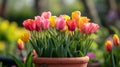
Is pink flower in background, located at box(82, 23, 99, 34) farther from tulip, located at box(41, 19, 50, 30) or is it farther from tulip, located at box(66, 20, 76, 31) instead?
tulip, located at box(41, 19, 50, 30)

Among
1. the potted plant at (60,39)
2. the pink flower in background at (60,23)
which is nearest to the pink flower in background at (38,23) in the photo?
the potted plant at (60,39)

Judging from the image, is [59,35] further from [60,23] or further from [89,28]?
[89,28]

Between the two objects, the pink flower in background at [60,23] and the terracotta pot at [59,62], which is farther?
the pink flower in background at [60,23]

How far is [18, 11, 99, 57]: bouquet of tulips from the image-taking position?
2.99 metres

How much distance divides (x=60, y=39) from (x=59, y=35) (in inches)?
1.4

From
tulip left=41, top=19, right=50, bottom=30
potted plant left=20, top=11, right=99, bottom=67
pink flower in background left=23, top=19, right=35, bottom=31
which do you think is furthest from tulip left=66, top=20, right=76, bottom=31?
pink flower in background left=23, top=19, right=35, bottom=31

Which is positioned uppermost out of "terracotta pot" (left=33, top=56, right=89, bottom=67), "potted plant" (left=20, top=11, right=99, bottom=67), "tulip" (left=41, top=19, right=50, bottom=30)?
"tulip" (left=41, top=19, right=50, bottom=30)

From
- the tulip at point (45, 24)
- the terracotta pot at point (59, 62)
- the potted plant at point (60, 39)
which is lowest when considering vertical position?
the terracotta pot at point (59, 62)

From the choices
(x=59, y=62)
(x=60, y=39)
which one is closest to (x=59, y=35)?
(x=60, y=39)

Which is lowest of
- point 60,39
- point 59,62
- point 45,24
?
point 59,62

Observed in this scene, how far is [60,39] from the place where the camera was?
3.06 metres

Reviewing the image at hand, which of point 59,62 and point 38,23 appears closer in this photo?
point 59,62

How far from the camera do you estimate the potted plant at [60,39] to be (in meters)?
2.93

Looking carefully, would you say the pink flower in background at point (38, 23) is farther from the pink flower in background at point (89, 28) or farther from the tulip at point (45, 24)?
the pink flower in background at point (89, 28)
